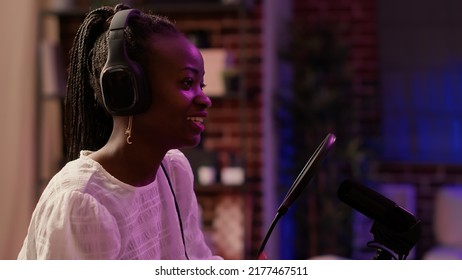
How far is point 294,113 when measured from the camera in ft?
14.1

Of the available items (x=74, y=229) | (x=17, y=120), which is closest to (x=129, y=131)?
(x=74, y=229)

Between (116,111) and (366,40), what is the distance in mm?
4190

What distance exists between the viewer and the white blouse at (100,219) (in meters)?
0.75

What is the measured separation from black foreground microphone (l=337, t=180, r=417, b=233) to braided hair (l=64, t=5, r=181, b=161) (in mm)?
250

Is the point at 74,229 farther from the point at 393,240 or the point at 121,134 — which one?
the point at 393,240

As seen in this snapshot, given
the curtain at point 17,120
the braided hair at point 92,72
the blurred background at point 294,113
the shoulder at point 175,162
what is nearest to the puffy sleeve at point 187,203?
the shoulder at point 175,162

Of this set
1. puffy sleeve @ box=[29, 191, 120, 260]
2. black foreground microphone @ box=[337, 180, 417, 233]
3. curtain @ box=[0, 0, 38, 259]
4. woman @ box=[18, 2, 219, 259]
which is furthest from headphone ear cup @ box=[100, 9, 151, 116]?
curtain @ box=[0, 0, 38, 259]

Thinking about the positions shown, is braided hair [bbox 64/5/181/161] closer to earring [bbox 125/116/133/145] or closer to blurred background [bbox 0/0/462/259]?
earring [bbox 125/116/133/145]

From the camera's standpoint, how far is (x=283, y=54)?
432 cm

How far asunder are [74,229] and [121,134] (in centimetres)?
13

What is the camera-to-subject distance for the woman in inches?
29.9

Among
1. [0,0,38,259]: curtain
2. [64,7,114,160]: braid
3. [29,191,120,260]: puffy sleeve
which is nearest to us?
[29,191,120,260]: puffy sleeve

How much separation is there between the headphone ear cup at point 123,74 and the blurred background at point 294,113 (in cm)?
265
